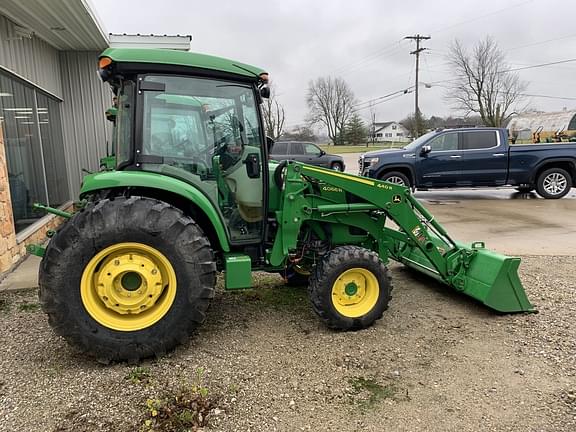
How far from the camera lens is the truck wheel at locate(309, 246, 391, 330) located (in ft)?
12.8

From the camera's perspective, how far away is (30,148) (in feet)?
24.8

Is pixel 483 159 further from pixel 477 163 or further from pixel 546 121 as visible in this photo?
pixel 546 121

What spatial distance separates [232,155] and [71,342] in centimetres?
188

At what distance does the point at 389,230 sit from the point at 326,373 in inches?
68.6

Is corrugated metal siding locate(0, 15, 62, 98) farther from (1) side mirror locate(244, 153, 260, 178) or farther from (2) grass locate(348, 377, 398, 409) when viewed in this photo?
(2) grass locate(348, 377, 398, 409)

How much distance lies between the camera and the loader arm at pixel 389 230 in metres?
4.00

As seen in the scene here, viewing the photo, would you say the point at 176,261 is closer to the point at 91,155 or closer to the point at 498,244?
the point at 498,244

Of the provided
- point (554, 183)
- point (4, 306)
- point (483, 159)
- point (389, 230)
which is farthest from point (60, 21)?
point (554, 183)

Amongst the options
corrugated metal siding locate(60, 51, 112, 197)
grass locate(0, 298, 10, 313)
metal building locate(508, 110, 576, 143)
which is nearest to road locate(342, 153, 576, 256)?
grass locate(0, 298, 10, 313)

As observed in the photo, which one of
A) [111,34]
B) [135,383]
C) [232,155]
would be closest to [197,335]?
[135,383]

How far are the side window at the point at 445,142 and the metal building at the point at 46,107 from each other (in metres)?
6.76

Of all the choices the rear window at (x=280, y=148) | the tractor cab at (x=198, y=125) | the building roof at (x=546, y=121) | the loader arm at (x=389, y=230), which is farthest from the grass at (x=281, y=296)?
the building roof at (x=546, y=121)

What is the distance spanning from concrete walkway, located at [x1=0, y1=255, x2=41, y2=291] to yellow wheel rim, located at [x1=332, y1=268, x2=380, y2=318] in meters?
3.63

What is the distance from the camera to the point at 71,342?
327cm
